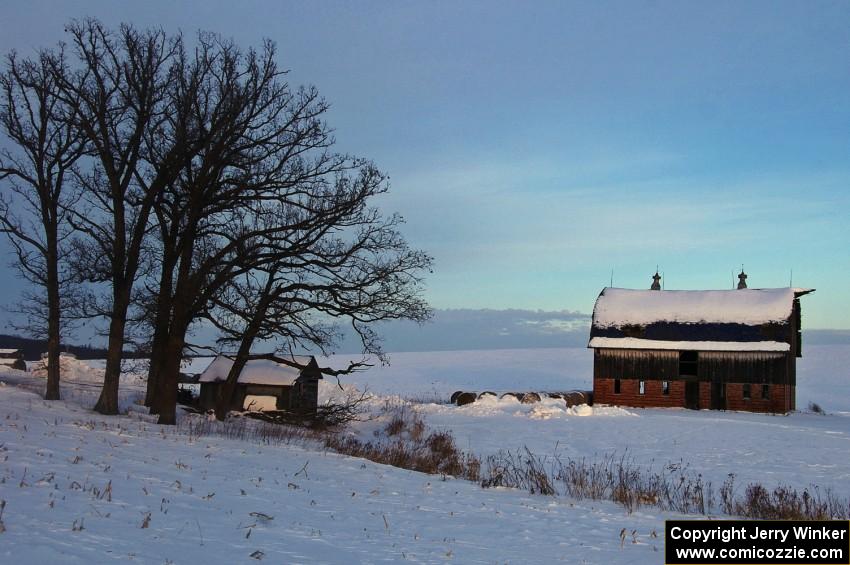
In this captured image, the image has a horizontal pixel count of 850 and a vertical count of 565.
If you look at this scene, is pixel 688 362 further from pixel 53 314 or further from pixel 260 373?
pixel 53 314

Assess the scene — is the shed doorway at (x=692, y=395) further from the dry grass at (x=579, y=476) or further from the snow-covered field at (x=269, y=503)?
the dry grass at (x=579, y=476)

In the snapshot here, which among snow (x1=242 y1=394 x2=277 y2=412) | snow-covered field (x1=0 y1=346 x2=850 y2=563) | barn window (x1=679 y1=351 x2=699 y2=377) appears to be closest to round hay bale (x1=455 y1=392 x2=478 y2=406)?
barn window (x1=679 y1=351 x2=699 y2=377)

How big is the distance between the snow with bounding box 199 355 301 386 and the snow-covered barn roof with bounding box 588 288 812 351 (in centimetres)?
2280

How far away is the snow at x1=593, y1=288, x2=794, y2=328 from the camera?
151 ft

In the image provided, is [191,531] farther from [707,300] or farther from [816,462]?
[707,300]

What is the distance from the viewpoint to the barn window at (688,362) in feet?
151

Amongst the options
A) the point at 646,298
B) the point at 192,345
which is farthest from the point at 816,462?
the point at 646,298

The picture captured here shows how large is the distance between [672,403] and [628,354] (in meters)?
4.05

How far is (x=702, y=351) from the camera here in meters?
45.3

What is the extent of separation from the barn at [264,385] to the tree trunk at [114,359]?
26.3 ft

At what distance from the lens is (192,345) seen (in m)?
23.8

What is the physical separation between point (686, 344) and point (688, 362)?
3.84 feet

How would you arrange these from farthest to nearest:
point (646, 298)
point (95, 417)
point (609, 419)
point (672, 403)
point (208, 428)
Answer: point (646, 298) < point (672, 403) < point (609, 419) < point (208, 428) < point (95, 417)

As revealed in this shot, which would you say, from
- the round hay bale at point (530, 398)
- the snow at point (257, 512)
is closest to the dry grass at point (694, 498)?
the snow at point (257, 512)
